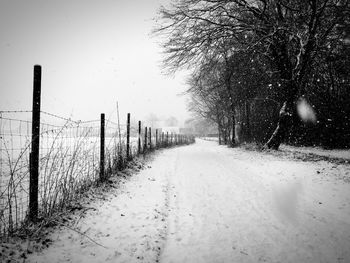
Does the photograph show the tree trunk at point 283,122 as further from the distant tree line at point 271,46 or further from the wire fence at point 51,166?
the wire fence at point 51,166

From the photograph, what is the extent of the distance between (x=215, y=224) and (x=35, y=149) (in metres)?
3.06

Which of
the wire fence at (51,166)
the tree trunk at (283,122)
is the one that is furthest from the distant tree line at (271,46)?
the wire fence at (51,166)

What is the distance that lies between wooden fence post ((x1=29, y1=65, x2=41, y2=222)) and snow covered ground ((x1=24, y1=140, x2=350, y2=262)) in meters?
0.50

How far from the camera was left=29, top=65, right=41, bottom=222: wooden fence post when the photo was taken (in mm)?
3129

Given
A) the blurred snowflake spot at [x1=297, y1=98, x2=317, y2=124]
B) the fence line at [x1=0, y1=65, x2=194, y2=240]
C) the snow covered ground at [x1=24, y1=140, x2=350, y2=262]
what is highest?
the blurred snowflake spot at [x1=297, y1=98, x2=317, y2=124]

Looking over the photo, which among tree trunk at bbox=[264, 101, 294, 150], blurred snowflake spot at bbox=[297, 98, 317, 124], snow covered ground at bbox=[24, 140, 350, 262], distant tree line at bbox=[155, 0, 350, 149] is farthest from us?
blurred snowflake spot at bbox=[297, 98, 317, 124]

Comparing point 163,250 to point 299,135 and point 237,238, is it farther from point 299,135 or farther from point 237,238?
point 299,135

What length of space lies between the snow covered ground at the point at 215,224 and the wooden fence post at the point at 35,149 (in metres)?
0.50

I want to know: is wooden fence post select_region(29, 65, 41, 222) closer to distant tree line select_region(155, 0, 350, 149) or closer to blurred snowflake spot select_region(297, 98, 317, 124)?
distant tree line select_region(155, 0, 350, 149)

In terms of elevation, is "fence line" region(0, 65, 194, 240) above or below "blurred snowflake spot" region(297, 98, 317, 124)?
below

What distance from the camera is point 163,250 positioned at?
9.49 feet

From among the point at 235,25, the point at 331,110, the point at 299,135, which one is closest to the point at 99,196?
the point at 235,25

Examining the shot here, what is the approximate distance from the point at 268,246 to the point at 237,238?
1.41ft

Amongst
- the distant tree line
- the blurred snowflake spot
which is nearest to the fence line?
the distant tree line
